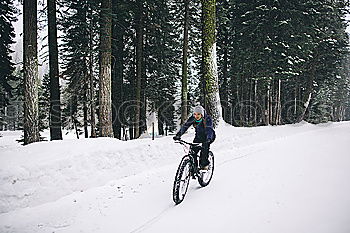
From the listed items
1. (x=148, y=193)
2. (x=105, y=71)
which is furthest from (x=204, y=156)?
(x=105, y=71)

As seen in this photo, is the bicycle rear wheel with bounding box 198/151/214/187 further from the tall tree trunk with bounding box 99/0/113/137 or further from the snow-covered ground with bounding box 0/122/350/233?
the tall tree trunk with bounding box 99/0/113/137

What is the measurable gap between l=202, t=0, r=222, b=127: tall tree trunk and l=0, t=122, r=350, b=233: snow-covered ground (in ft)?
15.5

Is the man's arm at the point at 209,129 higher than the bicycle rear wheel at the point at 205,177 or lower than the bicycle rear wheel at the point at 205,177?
higher

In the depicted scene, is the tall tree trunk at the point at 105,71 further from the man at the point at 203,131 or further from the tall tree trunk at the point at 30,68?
the man at the point at 203,131

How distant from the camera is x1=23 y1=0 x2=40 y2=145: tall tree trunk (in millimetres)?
8766

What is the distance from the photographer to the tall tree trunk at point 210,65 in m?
13.3

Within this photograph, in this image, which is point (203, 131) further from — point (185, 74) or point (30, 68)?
point (185, 74)

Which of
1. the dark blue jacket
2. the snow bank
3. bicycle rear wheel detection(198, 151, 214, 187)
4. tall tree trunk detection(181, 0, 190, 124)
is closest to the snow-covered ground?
the snow bank

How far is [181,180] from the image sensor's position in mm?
5719

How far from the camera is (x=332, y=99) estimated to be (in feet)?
158

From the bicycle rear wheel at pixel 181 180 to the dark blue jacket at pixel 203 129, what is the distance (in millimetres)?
832

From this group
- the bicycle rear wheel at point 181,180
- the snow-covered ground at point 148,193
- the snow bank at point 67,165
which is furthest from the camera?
the bicycle rear wheel at point 181,180

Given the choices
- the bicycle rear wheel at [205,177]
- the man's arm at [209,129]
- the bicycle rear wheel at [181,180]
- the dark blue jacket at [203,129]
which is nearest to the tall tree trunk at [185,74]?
the bicycle rear wheel at [205,177]

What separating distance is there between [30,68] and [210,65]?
8428mm
